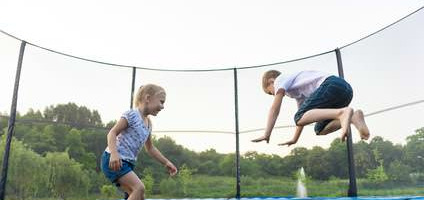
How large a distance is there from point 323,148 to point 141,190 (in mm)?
5926

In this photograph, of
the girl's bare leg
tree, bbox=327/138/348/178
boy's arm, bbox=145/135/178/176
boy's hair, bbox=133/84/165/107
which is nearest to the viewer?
the girl's bare leg

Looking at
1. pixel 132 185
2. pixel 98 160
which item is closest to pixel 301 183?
pixel 98 160

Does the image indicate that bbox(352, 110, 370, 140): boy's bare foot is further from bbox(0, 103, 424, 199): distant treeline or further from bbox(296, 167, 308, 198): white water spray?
bbox(296, 167, 308, 198): white water spray

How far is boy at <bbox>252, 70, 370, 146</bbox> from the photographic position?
66.1 inches

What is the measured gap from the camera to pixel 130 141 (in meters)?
1.83

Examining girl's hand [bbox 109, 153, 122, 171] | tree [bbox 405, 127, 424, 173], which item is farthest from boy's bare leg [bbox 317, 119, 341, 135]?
tree [bbox 405, 127, 424, 173]

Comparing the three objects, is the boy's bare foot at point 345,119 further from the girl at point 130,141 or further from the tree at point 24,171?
the tree at point 24,171

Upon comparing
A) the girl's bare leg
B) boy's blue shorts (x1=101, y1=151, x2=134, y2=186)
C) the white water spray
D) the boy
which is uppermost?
the boy

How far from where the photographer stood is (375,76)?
5586 mm

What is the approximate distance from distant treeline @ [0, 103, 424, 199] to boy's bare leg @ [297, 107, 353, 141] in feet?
10.4

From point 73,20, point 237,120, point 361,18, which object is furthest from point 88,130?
point 361,18

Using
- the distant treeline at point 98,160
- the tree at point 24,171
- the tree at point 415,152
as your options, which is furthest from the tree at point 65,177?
the tree at point 415,152

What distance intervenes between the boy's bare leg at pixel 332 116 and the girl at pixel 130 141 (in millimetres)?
772

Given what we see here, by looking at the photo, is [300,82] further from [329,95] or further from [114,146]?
[114,146]
